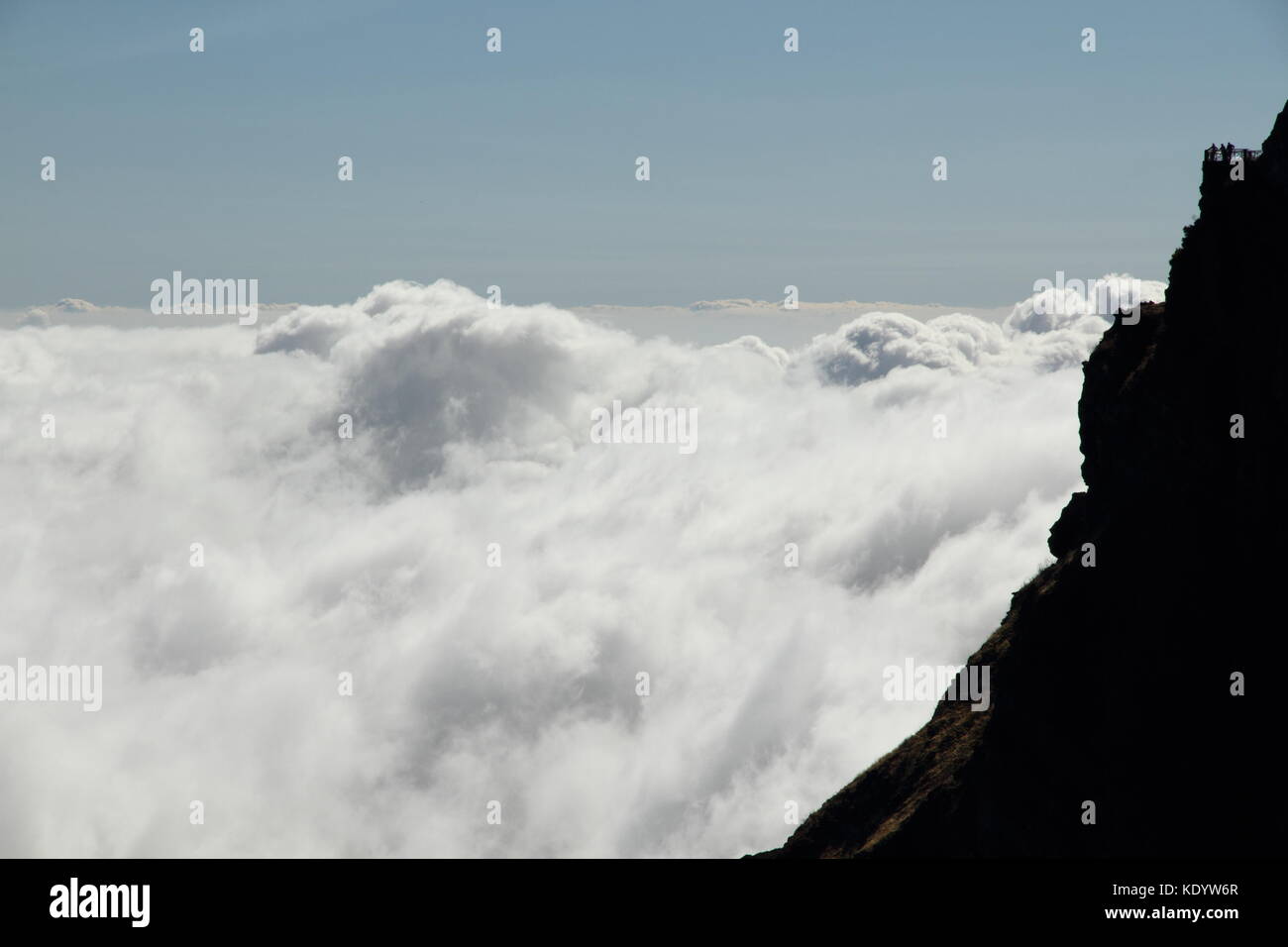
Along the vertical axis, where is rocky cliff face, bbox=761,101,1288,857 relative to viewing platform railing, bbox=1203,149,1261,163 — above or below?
below

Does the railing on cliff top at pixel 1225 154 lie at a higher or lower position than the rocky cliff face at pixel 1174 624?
higher

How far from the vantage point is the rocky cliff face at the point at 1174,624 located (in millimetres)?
50062

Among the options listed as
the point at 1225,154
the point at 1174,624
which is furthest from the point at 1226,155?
the point at 1174,624

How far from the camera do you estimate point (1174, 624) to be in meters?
52.6

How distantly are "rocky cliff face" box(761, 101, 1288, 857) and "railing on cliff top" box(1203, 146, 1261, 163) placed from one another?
2.78 feet

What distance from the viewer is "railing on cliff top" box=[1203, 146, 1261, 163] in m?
52.8

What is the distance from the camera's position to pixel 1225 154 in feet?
178

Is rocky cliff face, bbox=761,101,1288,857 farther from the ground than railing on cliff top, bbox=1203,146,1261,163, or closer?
closer

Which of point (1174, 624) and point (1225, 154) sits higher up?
point (1225, 154)

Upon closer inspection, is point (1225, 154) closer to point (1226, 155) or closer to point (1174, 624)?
point (1226, 155)

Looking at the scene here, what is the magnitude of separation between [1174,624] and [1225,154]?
24836 mm

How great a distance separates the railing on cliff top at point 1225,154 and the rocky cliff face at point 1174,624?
846mm

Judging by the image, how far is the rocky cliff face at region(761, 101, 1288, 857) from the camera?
1971 inches
